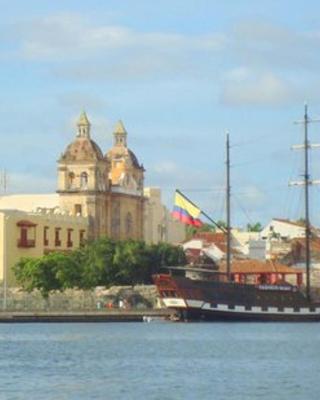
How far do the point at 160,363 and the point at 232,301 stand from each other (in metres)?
48.3

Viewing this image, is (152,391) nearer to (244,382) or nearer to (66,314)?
(244,382)

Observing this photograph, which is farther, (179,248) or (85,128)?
(85,128)

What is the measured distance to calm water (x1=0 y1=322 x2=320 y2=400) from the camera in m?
60.0

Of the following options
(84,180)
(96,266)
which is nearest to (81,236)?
(84,180)

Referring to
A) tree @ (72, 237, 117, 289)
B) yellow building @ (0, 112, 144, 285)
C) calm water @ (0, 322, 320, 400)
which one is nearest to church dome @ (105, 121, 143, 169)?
yellow building @ (0, 112, 144, 285)

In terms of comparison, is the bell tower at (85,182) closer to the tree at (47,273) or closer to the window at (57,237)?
the window at (57,237)

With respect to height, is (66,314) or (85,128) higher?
(85,128)

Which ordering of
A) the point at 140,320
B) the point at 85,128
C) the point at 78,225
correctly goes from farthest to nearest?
the point at 85,128, the point at 78,225, the point at 140,320

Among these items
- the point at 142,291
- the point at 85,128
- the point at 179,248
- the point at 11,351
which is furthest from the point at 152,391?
the point at 85,128

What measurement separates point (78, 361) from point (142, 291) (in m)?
61.7

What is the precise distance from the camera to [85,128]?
557 feet

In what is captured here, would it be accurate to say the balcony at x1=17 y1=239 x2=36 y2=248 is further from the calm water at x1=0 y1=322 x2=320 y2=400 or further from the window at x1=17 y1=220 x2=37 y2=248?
the calm water at x1=0 y1=322 x2=320 y2=400

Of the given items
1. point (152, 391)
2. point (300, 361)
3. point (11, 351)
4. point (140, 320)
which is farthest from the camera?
point (140, 320)

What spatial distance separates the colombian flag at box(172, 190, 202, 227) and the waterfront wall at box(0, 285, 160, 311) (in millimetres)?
13062
